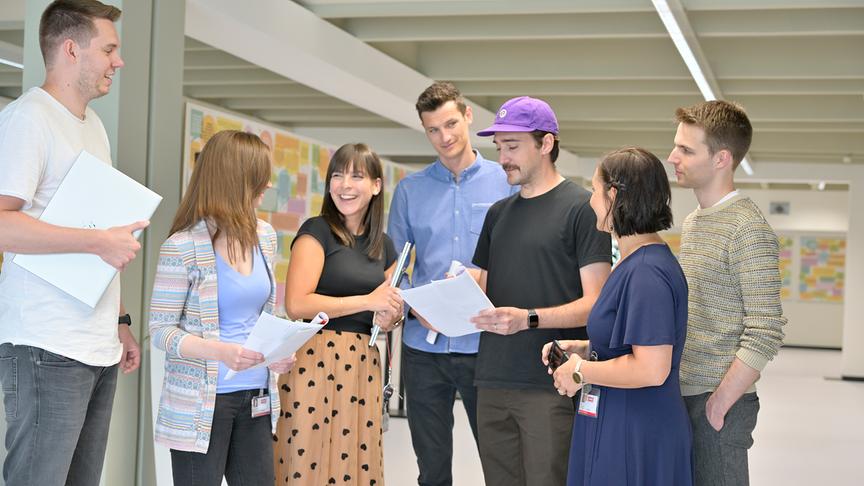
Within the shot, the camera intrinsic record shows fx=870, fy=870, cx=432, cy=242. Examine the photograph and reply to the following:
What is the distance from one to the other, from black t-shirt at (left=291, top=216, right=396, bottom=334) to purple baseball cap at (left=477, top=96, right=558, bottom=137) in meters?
0.67

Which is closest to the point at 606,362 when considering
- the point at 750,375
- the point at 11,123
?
the point at 750,375

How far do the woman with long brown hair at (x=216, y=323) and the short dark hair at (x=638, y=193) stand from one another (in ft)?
3.58

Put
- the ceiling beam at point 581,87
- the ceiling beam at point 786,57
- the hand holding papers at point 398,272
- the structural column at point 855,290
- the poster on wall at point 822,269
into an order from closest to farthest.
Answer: the hand holding papers at point 398,272
the ceiling beam at point 786,57
the ceiling beam at point 581,87
the structural column at point 855,290
the poster on wall at point 822,269

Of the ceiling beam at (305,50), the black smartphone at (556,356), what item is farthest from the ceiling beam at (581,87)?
the black smartphone at (556,356)

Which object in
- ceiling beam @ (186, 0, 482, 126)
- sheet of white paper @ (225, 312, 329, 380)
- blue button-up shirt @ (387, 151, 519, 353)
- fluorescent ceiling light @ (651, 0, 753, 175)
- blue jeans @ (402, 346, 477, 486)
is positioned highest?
fluorescent ceiling light @ (651, 0, 753, 175)

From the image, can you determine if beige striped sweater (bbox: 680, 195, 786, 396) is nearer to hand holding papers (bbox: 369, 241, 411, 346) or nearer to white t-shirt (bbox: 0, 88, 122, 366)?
hand holding papers (bbox: 369, 241, 411, 346)

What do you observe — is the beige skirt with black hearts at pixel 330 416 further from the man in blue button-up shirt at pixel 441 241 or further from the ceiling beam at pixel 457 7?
the ceiling beam at pixel 457 7

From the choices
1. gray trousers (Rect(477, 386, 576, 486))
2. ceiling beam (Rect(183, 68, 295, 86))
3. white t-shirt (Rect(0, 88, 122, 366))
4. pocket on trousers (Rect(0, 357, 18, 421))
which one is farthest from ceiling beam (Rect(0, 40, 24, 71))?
gray trousers (Rect(477, 386, 576, 486))

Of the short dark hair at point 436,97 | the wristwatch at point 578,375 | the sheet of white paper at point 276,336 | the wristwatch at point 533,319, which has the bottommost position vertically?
the wristwatch at point 578,375

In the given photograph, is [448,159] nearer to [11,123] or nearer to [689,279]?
[689,279]

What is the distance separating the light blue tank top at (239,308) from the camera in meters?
2.68

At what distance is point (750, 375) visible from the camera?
8.32ft

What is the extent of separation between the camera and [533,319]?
9.46ft

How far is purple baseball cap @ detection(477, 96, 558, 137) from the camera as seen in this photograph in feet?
10.0
